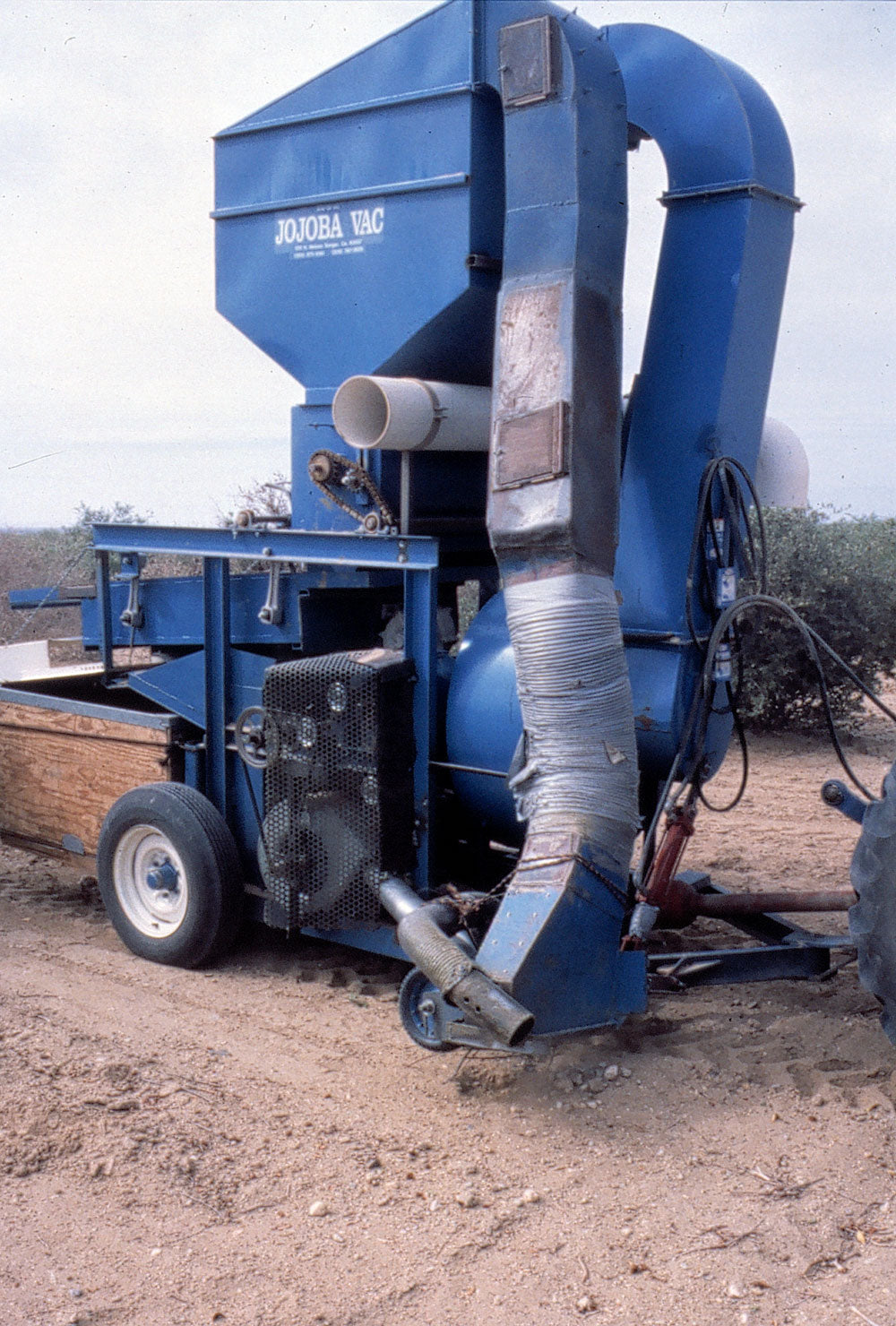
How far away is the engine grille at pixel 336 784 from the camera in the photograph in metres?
4.35

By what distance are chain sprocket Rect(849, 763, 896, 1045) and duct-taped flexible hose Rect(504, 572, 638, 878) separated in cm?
69

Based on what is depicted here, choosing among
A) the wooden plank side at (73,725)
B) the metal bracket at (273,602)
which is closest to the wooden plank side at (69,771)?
the wooden plank side at (73,725)

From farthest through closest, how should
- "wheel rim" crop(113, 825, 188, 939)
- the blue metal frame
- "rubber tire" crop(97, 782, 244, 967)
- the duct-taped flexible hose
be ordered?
"wheel rim" crop(113, 825, 188, 939), "rubber tire" crop(97, 782, 244, 967), the blue metal frame, the duct-taped flexible hose

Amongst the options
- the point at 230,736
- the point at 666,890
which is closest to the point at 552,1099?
the point at 666,890

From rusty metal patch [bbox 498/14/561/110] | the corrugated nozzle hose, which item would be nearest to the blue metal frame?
the corrugated nozzle hose

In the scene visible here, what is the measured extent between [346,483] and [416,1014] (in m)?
2.06

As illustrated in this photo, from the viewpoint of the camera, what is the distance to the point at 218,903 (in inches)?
188

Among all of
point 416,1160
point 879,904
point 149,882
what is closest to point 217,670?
point 149,882

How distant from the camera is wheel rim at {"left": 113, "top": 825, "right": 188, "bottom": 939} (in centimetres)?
498

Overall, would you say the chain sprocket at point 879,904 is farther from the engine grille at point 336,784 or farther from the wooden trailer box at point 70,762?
the wooden trailer box at point 70,762

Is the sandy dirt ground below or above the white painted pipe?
below

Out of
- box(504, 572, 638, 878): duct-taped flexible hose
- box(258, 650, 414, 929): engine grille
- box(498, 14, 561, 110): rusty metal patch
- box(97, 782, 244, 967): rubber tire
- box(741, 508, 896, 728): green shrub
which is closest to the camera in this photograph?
box(504, 572, 638, 878): duct-taped flexible hose

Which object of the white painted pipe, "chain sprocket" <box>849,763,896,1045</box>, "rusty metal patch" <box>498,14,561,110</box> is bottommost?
"chain sprocket" <box>849,763,896,1045</box>

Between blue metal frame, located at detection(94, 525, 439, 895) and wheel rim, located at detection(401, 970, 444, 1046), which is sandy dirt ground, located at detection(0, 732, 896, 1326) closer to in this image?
wheel rim, located at detection(401, 970, 444, 1046)
